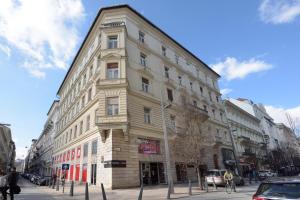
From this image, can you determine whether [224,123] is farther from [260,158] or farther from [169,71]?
[169,71]

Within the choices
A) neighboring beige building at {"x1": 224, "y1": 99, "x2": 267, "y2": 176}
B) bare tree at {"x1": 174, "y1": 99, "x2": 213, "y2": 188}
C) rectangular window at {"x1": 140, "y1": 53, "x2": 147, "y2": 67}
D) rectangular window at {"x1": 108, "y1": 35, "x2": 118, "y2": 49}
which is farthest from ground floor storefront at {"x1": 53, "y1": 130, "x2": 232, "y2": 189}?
neighboring beige building at {"x1": 224, "y1": 99, "x2": 267, "y2": 176}

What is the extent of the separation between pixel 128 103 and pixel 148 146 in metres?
4.96

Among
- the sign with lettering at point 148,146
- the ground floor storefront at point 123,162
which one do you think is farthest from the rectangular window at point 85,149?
the sign with lettering at point 148,146

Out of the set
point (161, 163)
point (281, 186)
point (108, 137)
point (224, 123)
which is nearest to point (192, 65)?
point (224, 123)

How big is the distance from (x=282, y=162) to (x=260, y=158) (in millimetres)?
5815

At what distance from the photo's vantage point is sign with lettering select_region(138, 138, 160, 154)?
2339 centimetres

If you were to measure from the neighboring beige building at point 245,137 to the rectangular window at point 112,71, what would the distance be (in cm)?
2401

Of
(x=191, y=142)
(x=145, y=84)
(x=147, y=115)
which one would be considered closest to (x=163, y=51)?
(x=145, y=84)

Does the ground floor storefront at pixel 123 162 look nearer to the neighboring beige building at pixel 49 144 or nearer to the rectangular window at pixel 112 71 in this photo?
the rectangular window at pixel 112 71

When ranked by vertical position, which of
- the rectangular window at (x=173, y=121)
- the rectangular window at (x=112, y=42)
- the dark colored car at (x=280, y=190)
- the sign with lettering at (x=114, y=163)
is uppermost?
the rectangular window at (x=112, y=42)

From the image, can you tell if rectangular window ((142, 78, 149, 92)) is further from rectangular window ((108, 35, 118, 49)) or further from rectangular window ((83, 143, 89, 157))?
rectangular window ((83, 143, 89, 157))

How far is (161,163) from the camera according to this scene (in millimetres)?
24953

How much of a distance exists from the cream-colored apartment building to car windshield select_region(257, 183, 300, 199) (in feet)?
46.0

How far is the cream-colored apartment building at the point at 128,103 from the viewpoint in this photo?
21.8m
